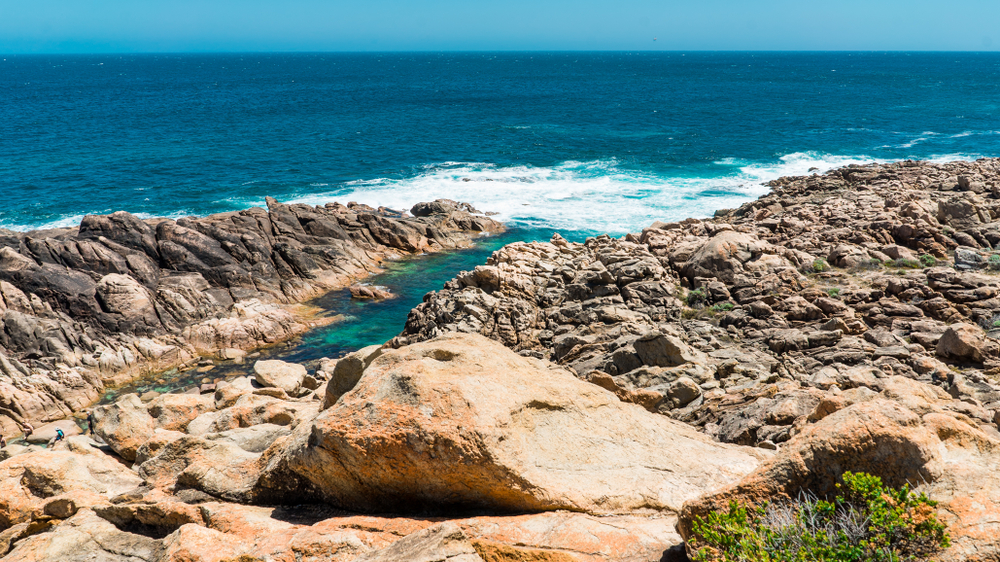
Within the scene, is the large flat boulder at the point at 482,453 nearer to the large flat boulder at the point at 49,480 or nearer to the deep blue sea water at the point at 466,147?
the large flat boulder at the point at 49,480

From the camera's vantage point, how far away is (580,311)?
25594mm

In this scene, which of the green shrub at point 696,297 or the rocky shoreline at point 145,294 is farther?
the rocky shoreline at point 145,294

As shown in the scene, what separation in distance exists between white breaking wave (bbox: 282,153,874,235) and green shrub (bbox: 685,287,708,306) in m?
25.5

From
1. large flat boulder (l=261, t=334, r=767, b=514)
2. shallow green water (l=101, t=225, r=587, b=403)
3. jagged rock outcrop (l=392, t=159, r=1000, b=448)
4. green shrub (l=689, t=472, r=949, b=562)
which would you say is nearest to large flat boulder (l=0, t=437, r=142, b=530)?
large flat boulder (l=261, t=334, r=767, b=514)

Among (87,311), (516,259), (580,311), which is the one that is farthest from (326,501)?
(87,311)

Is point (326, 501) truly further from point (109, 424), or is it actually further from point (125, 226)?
point (125, 226)

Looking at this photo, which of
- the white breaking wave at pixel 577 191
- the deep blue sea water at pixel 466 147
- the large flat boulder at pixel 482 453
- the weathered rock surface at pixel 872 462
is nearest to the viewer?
the weathered rock surface at pixel 872 462

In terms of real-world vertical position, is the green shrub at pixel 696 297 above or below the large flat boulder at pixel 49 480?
below

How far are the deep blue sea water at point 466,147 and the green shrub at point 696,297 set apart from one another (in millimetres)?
18215

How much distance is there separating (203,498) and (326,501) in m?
2.37

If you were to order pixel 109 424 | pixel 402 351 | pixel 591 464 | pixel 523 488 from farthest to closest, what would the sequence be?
pixel 109 424
pixel 402 351
pixel 591 464
pixel 523 488

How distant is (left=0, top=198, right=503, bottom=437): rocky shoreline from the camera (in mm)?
30375

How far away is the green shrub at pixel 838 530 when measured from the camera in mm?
6207

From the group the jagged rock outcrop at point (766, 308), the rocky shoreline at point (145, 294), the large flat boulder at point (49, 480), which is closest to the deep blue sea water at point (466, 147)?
the rocky shoreline at point (145, 294)
